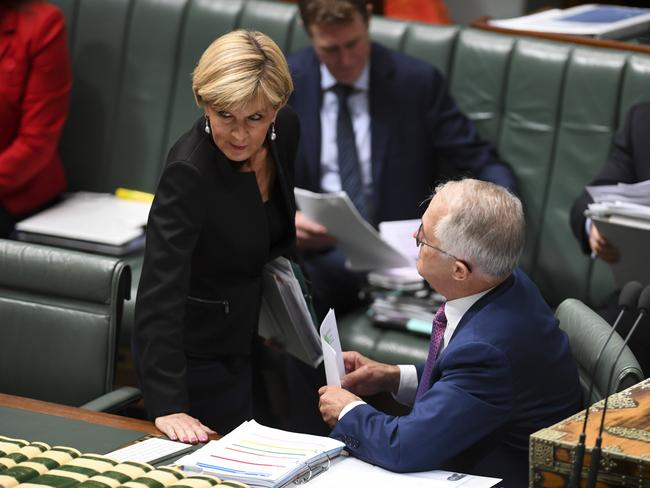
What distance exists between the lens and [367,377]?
2662mm

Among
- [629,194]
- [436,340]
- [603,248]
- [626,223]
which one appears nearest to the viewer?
[436,340]

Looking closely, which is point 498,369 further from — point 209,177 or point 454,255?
point 209,177

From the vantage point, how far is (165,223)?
261cm

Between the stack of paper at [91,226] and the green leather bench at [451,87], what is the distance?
12cm

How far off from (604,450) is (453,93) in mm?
2491

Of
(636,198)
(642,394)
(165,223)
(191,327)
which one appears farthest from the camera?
(636,198)

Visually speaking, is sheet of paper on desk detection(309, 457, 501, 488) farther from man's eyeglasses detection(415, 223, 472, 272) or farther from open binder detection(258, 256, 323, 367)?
open binder detection(258, 256, 323, 367)

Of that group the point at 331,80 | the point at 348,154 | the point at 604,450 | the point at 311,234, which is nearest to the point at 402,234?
the point at 311,234

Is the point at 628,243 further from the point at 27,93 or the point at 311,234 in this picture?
the point at 27,93

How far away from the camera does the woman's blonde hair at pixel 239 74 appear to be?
8.46ft

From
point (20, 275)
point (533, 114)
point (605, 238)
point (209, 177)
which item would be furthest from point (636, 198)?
point (20, 275)

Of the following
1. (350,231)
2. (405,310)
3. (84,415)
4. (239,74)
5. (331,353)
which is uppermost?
(239,74)

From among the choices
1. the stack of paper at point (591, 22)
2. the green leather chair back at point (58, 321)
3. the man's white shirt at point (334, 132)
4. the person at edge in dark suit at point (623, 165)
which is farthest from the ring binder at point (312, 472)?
the stack of paper at point (591, 22)

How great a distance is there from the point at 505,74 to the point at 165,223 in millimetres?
1942
